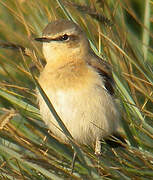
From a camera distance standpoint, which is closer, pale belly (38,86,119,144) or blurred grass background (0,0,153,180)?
blurred grass background (0,0,153,180)

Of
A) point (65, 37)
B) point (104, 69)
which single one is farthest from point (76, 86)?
point (65, 37)

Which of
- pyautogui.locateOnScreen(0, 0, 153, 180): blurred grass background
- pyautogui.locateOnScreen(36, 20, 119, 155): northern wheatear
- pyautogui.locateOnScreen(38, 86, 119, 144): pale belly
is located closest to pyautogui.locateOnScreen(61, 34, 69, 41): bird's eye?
pyautogui.locateOnScreen(36, 20, 119, 155): northern wheatear

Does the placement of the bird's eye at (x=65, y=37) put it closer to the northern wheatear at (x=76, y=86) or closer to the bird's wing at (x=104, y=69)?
the northern wheatear at (x=76, y=86)

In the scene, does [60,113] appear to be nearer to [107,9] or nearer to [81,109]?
[81,109]

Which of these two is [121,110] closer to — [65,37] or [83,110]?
[83,110]

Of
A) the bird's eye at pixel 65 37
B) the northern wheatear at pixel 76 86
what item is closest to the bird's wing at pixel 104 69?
the northern wheatear at pixel 76 86

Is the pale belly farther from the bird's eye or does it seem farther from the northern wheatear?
the bird's eye

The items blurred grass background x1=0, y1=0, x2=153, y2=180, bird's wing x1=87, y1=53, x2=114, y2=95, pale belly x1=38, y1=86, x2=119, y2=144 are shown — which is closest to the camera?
blurred grass background x1=0, y1=0, x2=153, y2=180
